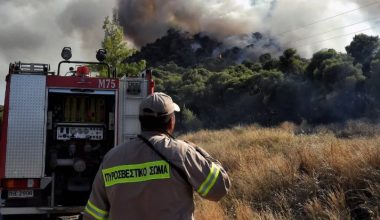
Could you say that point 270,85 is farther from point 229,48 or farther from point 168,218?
point 229,48

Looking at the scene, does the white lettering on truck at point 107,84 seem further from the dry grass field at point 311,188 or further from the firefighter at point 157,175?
the firefighter at point 157,175

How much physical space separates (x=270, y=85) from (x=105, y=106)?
3015 cm

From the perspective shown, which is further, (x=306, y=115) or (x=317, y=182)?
(x=306, y=115)

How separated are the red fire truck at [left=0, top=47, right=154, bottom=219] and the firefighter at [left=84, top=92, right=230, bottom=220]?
386 centimetres

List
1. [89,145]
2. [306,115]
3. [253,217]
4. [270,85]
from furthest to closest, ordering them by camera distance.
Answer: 1. [270,85]
2. [306,115]
3. [89,145]
4. [253,217]

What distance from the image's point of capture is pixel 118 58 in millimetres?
25750

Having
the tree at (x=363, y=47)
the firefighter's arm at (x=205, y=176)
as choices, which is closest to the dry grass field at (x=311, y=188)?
the firefighter's arm at (x=205, y=176)

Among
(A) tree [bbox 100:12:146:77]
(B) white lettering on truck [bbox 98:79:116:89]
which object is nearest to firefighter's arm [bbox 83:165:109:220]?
(B) white lettering on truck [bbox 98:79:116:89]

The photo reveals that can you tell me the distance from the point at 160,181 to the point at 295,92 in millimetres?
32241

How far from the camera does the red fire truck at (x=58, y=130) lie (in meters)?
6.14

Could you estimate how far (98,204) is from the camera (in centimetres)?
263

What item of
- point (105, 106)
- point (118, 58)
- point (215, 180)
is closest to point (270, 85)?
point (118, 58)

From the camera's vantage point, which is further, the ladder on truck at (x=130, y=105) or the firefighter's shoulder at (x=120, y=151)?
the ladder on truck at (x=130, y=105)

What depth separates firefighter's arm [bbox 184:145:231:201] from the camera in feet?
8.07
